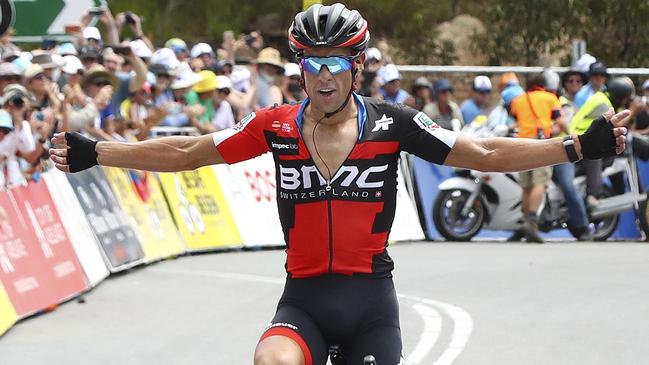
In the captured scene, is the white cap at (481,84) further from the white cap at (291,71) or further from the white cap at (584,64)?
the white cap at (291,71)

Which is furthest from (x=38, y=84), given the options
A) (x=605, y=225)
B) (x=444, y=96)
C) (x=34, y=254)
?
(x=605, y=225)

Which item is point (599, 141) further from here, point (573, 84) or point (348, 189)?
point (573, 84)

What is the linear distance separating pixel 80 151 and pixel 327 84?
116 centimetres

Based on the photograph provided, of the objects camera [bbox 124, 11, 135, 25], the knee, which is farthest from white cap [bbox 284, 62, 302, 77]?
the knee

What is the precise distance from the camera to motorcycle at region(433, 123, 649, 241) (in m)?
19.6

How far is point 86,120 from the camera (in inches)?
597

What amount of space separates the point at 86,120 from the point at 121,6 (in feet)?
82.6

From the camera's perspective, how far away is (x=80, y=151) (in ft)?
21.5

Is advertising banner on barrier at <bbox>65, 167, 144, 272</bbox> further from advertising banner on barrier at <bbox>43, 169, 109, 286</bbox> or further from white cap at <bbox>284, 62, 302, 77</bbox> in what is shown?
white cap at <bbox>284, 62, 302, 77</bbox>

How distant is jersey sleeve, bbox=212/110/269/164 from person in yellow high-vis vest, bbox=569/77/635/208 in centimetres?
1273

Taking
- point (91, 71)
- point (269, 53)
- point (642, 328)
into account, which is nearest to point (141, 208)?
point (91, 71)

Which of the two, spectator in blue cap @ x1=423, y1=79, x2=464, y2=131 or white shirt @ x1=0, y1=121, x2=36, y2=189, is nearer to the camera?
white shirt @ x1=0, y1=121, x2=36, y2=189

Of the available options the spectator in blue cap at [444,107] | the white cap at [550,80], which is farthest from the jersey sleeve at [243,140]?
the spectator in blue cap at [444,107]

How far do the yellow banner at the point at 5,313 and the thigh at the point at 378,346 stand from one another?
231 inches
